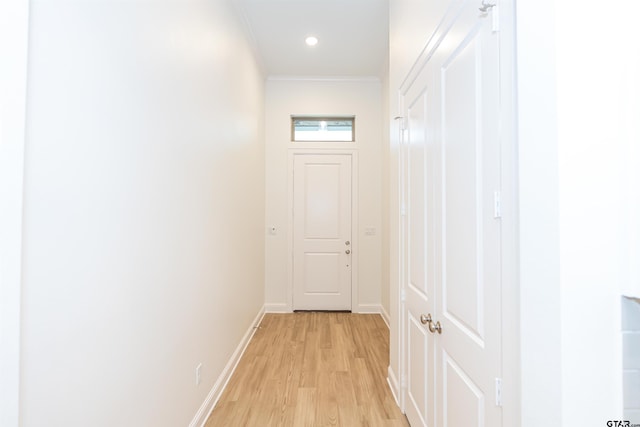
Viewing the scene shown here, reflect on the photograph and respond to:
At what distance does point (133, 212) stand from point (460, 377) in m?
1.48

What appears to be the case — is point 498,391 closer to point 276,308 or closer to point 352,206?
point 352,206

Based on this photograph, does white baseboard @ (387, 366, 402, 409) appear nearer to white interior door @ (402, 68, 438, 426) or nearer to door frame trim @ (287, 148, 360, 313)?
white interior door @ (402, 68, 438, 426)

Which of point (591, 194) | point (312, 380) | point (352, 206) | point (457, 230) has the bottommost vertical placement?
point (312, 380)

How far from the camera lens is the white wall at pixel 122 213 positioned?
32.1 inches

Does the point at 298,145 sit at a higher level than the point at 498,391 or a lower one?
higher

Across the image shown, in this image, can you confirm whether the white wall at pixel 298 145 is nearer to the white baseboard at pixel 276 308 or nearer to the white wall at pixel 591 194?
the white baseboard at pixel 276 308

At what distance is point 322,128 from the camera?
4418 millimetres

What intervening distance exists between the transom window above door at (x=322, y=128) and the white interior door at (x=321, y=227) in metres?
0.30

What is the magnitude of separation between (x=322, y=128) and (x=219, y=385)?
3.43m

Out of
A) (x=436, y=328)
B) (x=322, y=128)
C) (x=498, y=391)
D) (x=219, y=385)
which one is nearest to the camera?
(x=498, y=391)

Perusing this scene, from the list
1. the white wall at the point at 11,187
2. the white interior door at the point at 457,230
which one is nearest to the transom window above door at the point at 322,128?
the white interior door at the point at 457,230

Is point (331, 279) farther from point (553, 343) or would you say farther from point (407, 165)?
point (553, 343)

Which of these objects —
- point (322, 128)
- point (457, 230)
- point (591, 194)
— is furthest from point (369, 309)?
point (591, 194)

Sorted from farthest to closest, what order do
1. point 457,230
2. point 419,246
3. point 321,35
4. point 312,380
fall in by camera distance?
point 321,35 → point 312,380 → point 419,246 → point 457,230
